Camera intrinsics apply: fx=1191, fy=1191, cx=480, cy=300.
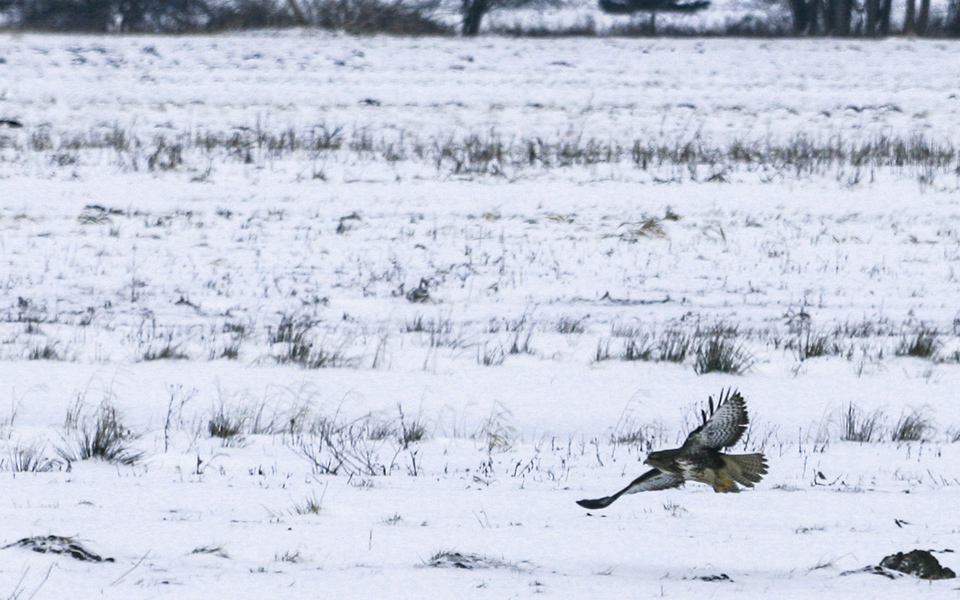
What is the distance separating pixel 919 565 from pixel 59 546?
2.66m

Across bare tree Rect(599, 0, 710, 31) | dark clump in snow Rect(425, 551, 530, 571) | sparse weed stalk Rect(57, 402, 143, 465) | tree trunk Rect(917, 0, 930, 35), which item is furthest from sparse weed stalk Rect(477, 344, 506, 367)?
bare tree Rect(599, 0, 710, 31)

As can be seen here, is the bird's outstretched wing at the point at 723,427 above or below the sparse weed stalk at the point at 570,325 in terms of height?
above

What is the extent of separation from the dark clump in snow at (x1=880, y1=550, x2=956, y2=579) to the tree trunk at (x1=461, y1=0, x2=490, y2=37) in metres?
34.3

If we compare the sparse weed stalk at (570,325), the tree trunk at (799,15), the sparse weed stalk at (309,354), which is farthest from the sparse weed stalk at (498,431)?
the tree trunk at (799,15)

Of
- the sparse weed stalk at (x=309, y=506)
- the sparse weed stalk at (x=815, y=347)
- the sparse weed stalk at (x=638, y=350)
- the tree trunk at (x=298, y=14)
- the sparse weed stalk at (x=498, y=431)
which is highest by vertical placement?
the tree trunk at (x=298, y=14)

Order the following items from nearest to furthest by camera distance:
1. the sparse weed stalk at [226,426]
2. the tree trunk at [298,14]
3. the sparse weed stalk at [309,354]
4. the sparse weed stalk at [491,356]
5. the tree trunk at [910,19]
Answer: the sparse weed stalk at [226,426] → the sparse weed stalk at [309,354] → the sparse weed stalk at [491,356] → the tree trunk at [298,14] → the tree trunk at [910,19]

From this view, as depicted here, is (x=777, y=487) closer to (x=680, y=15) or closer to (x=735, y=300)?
(x=735, y=300)

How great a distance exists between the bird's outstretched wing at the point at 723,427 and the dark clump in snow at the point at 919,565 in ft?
2.48

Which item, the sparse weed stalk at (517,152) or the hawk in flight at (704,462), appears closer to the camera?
the hawk in flight at (704,462)

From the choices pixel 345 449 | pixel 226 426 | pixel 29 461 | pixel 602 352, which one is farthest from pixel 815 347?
pixel 29 461

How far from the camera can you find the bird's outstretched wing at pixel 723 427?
3.42 meters

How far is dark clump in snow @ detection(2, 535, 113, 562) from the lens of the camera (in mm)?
3607

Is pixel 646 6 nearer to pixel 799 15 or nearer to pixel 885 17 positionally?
pixel 799 15

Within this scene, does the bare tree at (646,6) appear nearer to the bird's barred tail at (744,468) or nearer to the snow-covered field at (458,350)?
the snow-covered field at (458,350)
